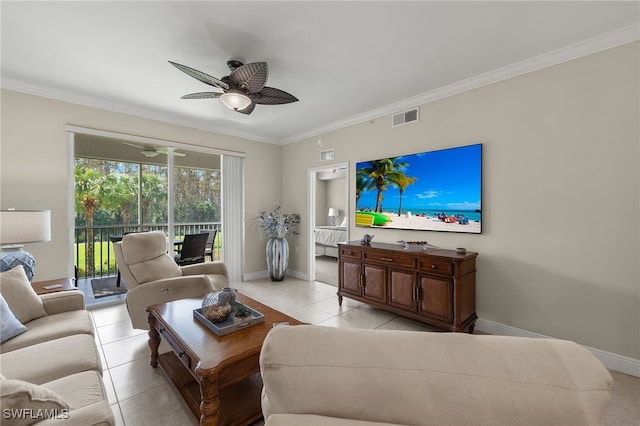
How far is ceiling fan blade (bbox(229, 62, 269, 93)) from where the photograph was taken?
220cm

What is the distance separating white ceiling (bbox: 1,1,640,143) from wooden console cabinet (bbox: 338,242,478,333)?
1938 mm

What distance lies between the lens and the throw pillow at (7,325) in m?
1.67

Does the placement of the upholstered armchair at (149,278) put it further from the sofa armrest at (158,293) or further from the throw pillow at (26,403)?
the throw pillow at (26,403)

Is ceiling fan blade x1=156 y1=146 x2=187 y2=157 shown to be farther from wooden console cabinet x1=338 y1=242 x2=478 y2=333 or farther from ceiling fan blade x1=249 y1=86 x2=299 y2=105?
wooden console cabinet x1=338 y1=242 x2=478 y2=333

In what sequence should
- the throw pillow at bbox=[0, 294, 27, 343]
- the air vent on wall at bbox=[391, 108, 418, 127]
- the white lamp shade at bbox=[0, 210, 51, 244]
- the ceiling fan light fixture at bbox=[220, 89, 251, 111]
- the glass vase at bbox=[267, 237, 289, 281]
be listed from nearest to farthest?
1. the throw pillow at bbox=[0, 294, 27, 343]
2. the white lamp shade at bbox=[0, 210, 51, 244]
3. the ceiling fan light fixture at bbox=[220, 89, 251, 111]
4. the air vent on wall at bbox=[391, 108, 418, 127]
5. the glass vase at bbox=[267, 237, 289, 281]

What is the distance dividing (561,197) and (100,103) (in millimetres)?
5368

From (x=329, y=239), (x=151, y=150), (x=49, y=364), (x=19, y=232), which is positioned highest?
(x=151, y=150)

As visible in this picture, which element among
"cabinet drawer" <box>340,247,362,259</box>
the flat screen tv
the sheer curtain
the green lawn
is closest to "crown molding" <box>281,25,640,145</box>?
the flat screen tv

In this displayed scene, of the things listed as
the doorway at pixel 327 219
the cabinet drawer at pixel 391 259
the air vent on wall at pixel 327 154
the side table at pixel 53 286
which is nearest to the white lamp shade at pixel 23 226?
the side table at pixel 53 286

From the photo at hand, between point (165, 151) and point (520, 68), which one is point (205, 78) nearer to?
point (165, 151)

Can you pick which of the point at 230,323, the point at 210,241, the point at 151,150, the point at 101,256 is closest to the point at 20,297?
the point at 230,323

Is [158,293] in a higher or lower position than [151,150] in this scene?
lower

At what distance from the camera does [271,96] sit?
2.72 meters

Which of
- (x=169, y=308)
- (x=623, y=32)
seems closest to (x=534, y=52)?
(x=623, y=32)
